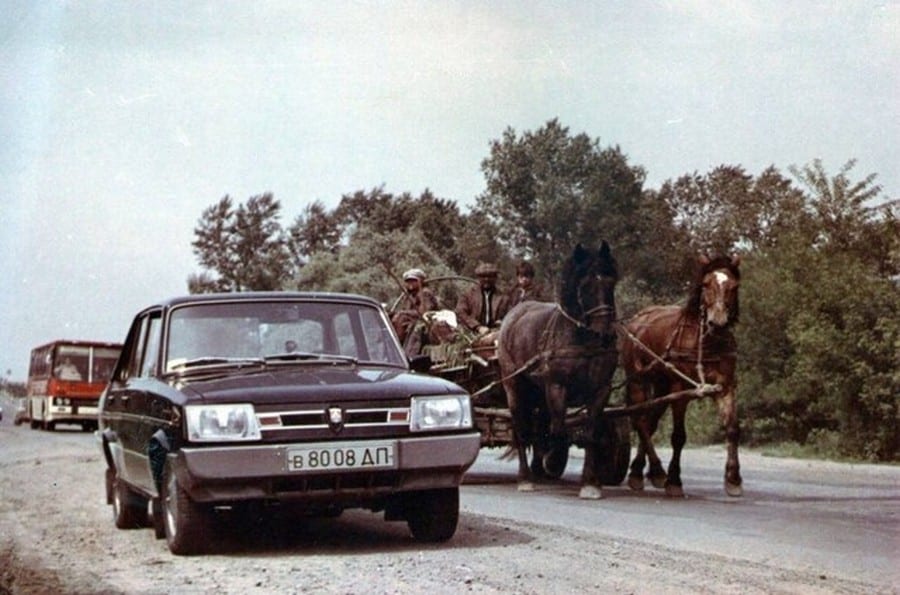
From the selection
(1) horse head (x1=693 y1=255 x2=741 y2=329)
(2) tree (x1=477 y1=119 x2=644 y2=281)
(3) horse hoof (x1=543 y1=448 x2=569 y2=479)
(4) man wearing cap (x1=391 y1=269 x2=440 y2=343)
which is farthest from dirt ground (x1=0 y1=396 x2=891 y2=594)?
(2) tree (x1=477 y1=119 x2=644 y2=281)

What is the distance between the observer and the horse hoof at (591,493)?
13.1m

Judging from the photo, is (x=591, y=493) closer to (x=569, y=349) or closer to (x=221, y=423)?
(x=569, y=349)

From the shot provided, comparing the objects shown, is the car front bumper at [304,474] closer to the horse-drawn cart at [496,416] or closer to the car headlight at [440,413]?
the car headlight at [440,413]

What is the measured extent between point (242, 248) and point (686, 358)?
5390 cm

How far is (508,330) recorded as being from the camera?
14547 millimetres

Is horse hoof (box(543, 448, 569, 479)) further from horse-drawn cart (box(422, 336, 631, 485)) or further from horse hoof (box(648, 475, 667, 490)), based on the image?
horse hoof (box(648, 475, 667, 490))

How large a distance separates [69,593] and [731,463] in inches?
309

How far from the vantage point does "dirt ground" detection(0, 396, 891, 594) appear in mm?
6961

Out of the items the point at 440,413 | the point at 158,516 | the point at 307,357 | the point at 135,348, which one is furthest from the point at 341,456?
the point at 135,348

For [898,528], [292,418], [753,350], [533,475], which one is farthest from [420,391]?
[753,350]

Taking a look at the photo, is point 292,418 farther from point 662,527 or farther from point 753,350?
point 753,350

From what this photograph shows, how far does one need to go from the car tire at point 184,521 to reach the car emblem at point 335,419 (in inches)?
38.0

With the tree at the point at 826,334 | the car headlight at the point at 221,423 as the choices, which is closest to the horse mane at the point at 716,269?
the car headlight at the point at 221,423

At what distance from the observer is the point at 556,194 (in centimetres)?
4747
